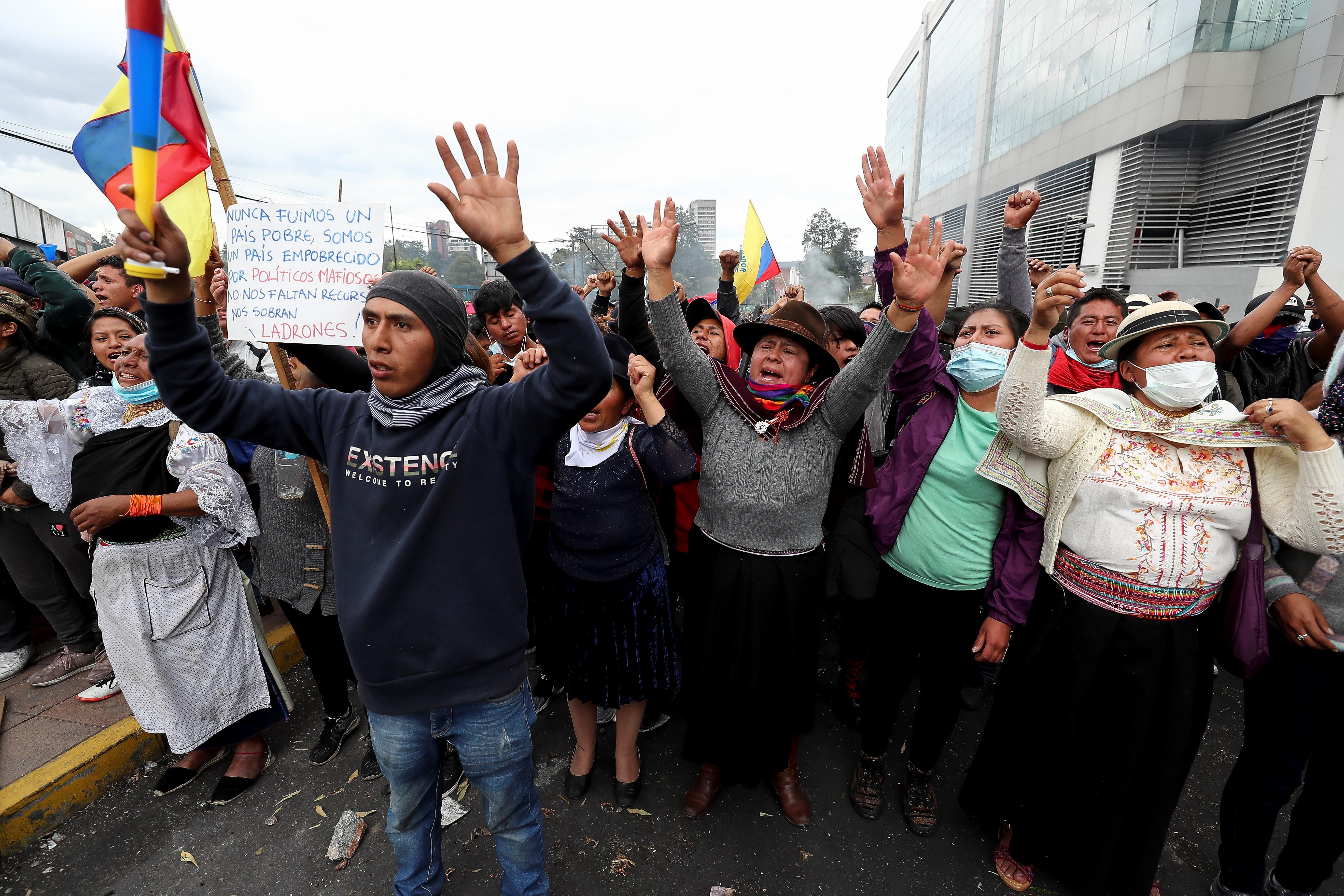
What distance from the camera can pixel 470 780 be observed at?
2.07 m

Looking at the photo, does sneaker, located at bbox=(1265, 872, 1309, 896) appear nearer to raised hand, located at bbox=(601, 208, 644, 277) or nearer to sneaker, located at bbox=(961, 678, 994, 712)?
sneaker, located at bbox=(961, 678, 994, 712)

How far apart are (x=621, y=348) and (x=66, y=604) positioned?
389 centimetres

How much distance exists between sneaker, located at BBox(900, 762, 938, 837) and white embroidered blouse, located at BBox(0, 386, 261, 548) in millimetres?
3187

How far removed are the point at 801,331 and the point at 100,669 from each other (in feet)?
14.3

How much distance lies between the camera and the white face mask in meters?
1.97

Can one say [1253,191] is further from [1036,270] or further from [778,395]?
[778,395]

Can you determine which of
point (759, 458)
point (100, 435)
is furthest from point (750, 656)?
point (100, 435)

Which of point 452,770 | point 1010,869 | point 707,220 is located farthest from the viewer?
point 707,220

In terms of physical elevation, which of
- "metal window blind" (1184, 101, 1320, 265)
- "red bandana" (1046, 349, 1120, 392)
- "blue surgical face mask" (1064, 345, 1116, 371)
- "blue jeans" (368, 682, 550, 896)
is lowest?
"blue jeans" (368, 682, 550, 896)

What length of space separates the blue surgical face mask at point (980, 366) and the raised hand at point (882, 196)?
1.90 feet

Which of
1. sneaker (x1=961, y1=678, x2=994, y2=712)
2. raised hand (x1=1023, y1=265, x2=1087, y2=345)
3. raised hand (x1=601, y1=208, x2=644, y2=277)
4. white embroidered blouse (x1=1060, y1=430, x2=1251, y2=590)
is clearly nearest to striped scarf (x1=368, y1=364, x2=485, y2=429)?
raised hand (x1=601, y1=208, x2=644, y2=277)

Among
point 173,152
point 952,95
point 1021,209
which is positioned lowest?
point 173,152

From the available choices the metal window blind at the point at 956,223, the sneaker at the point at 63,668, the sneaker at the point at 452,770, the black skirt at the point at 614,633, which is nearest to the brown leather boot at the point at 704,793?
the black skirt at the point at 614,633

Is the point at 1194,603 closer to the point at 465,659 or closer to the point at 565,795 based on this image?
the point at 465,659
